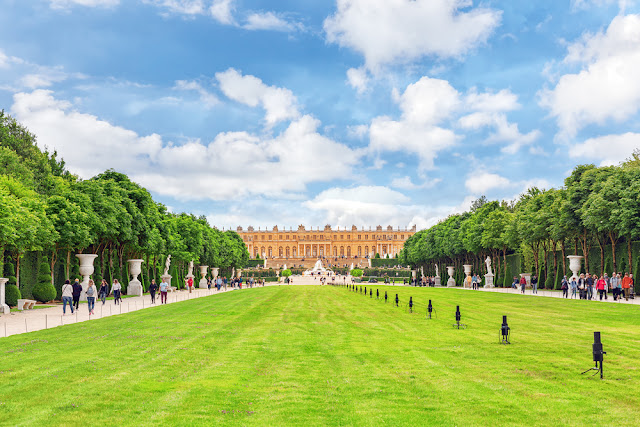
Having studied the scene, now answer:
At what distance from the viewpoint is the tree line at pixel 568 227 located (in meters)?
41.1

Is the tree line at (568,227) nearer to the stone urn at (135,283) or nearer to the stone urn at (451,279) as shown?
the stone urn at (451,279)

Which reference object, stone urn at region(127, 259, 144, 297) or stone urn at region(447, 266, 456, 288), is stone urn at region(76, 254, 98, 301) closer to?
stone urn at region(127, 259, 144, 297)

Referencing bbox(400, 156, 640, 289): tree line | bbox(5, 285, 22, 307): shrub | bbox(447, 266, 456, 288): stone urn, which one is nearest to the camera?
bbox(5, 285, 22, 307): shrub

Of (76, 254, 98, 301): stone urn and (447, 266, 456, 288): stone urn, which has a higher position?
(76, 254, 98, 301): stone urn

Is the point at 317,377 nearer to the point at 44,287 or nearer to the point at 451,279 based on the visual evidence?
the point at 44,287

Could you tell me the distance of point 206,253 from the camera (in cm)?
7750

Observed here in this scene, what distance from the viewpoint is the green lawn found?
339 inches

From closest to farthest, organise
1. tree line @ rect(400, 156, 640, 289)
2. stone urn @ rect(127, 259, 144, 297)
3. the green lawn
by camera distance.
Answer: the green lawn, tree line @ rect(400, 156, 640, 289), stone urn @ rect(127, 259, 144, 297)

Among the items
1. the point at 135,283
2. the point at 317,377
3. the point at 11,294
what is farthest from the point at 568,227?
the point at 317,377

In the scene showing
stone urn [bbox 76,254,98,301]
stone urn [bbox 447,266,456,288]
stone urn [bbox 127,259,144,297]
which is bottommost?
stone urn [bbox 447,266,456,288]

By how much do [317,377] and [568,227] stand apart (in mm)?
41895

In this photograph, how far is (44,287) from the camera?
34781mm

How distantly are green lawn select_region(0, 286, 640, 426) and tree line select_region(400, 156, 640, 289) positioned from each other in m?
23.6

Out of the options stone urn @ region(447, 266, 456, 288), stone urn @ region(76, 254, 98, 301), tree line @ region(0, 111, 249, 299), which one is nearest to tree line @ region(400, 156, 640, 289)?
stone urn @ region(447, 266, 456, 288)
